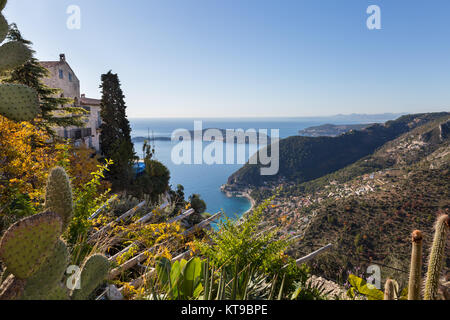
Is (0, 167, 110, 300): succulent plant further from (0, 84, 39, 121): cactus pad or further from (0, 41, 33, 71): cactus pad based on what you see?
(0, 41, 33, 71): cactus pad

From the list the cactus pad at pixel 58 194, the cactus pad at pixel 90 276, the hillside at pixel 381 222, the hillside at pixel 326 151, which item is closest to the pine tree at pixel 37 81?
the cactus pad at pixel 58 194

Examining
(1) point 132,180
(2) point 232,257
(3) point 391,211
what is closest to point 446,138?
(3) point 391,211

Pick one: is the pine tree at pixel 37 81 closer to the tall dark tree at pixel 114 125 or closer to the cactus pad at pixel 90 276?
the tall dark tree at pixel 114 125

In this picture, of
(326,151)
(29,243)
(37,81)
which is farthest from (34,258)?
(326,151)

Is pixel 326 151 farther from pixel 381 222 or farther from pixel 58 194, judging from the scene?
pixel 58 194
